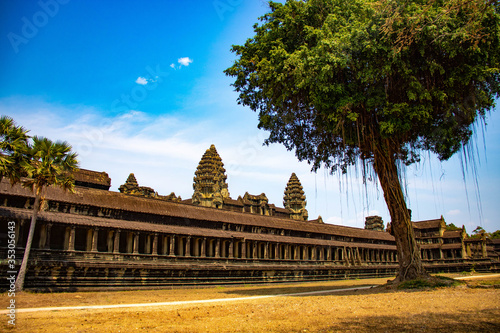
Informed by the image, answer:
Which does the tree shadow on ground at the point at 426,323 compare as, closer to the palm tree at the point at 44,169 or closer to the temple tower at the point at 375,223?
the palm tree at the point at 44,169

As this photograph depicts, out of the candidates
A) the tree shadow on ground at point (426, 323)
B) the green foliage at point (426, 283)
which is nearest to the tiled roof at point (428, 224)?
the green foliage at point (426, 283)

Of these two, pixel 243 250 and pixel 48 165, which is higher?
pixel 48 165

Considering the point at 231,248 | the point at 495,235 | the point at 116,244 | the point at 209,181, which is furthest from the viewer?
the point at 495,235

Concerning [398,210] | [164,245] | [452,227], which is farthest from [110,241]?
[452,227]

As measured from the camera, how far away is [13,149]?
19219mm

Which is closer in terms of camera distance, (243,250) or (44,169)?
(44,169)

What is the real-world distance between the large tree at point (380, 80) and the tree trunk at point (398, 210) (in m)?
0.05

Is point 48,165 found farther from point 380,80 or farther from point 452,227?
point 452,227

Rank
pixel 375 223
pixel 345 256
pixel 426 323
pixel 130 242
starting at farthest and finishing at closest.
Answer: pixel 375 223, pixel 345 256, pixel 130 242, pixel 426 323

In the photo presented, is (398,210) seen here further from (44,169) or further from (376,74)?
(44,169)

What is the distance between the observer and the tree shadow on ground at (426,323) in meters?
8.07

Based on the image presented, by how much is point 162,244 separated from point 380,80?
22.6m

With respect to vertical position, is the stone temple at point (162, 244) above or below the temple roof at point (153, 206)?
below

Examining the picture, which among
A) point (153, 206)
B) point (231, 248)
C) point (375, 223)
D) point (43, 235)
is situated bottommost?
point (231, 248)
